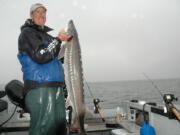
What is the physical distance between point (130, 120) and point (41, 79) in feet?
18.9

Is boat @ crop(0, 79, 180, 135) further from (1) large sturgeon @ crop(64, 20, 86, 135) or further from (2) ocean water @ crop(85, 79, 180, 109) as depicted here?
(2) ocean water @ crop(85, 79, 180, 109)

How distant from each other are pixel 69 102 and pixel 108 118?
6767 mm

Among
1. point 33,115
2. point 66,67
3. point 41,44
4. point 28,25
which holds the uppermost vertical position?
point 28,25

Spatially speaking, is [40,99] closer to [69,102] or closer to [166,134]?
[69,102]

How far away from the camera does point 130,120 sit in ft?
25.0

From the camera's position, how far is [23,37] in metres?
3.06

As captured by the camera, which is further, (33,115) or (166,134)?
(166,134)

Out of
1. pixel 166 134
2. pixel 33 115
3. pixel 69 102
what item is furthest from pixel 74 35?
pixel 166 134

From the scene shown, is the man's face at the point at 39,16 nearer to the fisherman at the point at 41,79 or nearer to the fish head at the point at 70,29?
the fisherman at the point at 41,79

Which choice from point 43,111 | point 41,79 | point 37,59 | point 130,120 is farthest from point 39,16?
point 130,120

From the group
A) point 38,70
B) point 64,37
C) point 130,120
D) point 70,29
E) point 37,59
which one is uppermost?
point 70,29

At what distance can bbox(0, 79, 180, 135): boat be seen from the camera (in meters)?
4.38

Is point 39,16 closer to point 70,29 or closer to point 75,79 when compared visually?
point 70,29

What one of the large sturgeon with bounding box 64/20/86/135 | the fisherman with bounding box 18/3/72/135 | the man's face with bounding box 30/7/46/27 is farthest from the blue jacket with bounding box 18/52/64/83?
the man's face with bounding box 30/7/46/27
